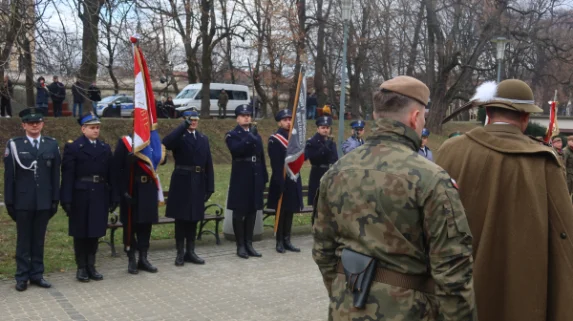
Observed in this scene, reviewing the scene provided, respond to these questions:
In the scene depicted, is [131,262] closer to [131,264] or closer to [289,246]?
[131,264]

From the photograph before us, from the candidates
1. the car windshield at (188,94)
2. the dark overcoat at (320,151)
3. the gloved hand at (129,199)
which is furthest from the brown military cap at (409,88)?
the car windshield at (188,94)

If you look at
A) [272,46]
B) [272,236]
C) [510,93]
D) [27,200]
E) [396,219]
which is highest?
[272,46]

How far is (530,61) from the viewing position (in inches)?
1336

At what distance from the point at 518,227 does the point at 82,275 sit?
215 inches

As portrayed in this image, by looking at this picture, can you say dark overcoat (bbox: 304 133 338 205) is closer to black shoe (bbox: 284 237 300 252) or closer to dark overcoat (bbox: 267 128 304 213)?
dark overcoat (bbox: 267 128 304 213)

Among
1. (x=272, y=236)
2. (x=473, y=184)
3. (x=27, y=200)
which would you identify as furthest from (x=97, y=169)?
(x=473, y=184)

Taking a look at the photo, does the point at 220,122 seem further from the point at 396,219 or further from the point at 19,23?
the point at 396,219

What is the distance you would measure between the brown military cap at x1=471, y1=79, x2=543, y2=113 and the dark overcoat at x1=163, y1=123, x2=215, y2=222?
16.7 ft

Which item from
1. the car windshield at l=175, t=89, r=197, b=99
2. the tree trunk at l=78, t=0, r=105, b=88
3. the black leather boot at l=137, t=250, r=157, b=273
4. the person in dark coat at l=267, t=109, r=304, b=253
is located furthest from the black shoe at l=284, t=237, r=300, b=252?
the car windshield at l=175, t=89, r=197, b=99

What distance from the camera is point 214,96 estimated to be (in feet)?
113

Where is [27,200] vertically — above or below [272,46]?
below

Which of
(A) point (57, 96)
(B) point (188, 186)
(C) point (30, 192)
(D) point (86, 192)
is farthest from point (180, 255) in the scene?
Result: (A) point (57, 96)

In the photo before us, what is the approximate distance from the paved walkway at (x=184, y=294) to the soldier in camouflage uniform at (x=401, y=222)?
11.3 feet

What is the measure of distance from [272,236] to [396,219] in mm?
7620
